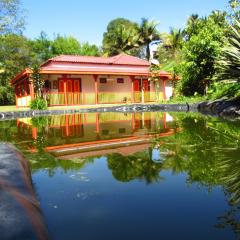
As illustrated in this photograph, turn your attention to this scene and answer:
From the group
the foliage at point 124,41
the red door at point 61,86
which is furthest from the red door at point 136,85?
the foliage at point 124,41

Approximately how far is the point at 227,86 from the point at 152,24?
2951cm

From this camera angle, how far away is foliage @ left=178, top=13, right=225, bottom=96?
2383 centimetres

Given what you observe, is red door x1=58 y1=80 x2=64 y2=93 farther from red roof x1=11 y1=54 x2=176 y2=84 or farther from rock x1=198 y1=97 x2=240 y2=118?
rock x1=198 y1=97 x2=240 y2=118

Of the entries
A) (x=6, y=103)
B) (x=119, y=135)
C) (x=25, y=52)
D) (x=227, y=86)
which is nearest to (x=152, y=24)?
(x=25, y=52)

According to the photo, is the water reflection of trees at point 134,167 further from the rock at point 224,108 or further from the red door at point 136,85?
the red door at point 136,85

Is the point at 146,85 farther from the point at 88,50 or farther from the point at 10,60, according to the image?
the point at 88,50

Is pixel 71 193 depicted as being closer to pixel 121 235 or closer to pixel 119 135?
pixel 121 235

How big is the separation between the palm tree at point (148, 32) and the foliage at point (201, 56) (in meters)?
22.2

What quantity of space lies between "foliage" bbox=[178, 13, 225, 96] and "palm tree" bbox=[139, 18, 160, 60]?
22.2 metres

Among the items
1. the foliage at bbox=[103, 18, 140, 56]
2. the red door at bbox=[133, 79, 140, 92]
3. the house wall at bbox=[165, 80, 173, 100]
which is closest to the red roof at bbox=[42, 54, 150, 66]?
the red door at bbox=[133, 79, 140, 92]

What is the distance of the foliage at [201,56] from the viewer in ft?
78.2

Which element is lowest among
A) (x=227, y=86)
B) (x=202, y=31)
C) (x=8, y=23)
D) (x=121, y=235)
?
(x=121, y=235)

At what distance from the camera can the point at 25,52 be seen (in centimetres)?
4281

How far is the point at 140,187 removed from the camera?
4.73 metres
